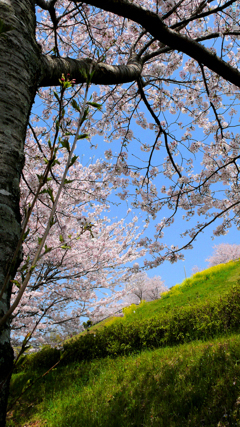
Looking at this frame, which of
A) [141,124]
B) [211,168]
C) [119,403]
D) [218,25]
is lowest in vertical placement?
[119,403]

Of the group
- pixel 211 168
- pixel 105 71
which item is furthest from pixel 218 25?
pixel 105 71

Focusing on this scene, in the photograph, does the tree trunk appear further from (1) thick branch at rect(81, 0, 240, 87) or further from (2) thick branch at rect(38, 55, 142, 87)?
(1) thick branch at rect(81, 0, 240, 87)

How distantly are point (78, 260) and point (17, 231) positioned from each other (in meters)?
6.45

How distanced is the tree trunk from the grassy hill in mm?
346

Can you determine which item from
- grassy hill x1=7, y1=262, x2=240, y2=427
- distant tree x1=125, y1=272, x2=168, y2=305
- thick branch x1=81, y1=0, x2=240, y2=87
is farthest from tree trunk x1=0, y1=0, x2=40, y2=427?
distant tree x1=125, y1=272, x2=168, y2=305

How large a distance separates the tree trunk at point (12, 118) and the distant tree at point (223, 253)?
26.2 metres

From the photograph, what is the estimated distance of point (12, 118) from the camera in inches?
54.2

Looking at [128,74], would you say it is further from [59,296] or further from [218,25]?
[59,296]

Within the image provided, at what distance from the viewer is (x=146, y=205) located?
550 cm

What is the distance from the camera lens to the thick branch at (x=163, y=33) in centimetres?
255

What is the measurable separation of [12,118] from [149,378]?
4036 millimetres

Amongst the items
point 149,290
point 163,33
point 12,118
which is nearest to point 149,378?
point 12,118

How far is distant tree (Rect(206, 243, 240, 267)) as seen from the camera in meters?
24.8

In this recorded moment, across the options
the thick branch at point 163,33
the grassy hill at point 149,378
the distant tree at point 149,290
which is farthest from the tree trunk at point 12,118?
the distant tree at point 149,290
